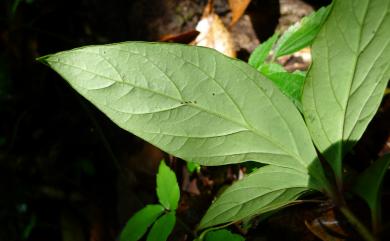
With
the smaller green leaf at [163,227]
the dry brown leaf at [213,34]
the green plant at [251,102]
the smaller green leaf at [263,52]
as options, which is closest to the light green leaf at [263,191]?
the green plant at [251,102]

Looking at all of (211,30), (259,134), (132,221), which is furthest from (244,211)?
(211,30)

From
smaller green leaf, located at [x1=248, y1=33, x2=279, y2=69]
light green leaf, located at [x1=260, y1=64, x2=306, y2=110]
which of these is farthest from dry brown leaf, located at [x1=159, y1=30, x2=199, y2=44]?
light green leaf, located at [x1=260, y1=64, x2=306, y2=110]

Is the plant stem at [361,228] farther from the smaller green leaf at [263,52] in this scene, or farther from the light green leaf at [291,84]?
the smaller green leaf at [263,52]

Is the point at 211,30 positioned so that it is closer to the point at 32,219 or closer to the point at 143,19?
the point at 143,19

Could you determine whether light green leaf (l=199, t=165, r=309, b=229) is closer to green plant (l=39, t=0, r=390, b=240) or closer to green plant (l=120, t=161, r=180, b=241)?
green plant (l=39, t=0, r=390, b=240)

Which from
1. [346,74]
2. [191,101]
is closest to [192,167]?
[191,101]

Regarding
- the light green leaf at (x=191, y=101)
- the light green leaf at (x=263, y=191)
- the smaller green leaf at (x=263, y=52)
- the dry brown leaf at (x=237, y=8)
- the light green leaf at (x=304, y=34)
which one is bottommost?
the light green leaf at (x=263, y=191)
